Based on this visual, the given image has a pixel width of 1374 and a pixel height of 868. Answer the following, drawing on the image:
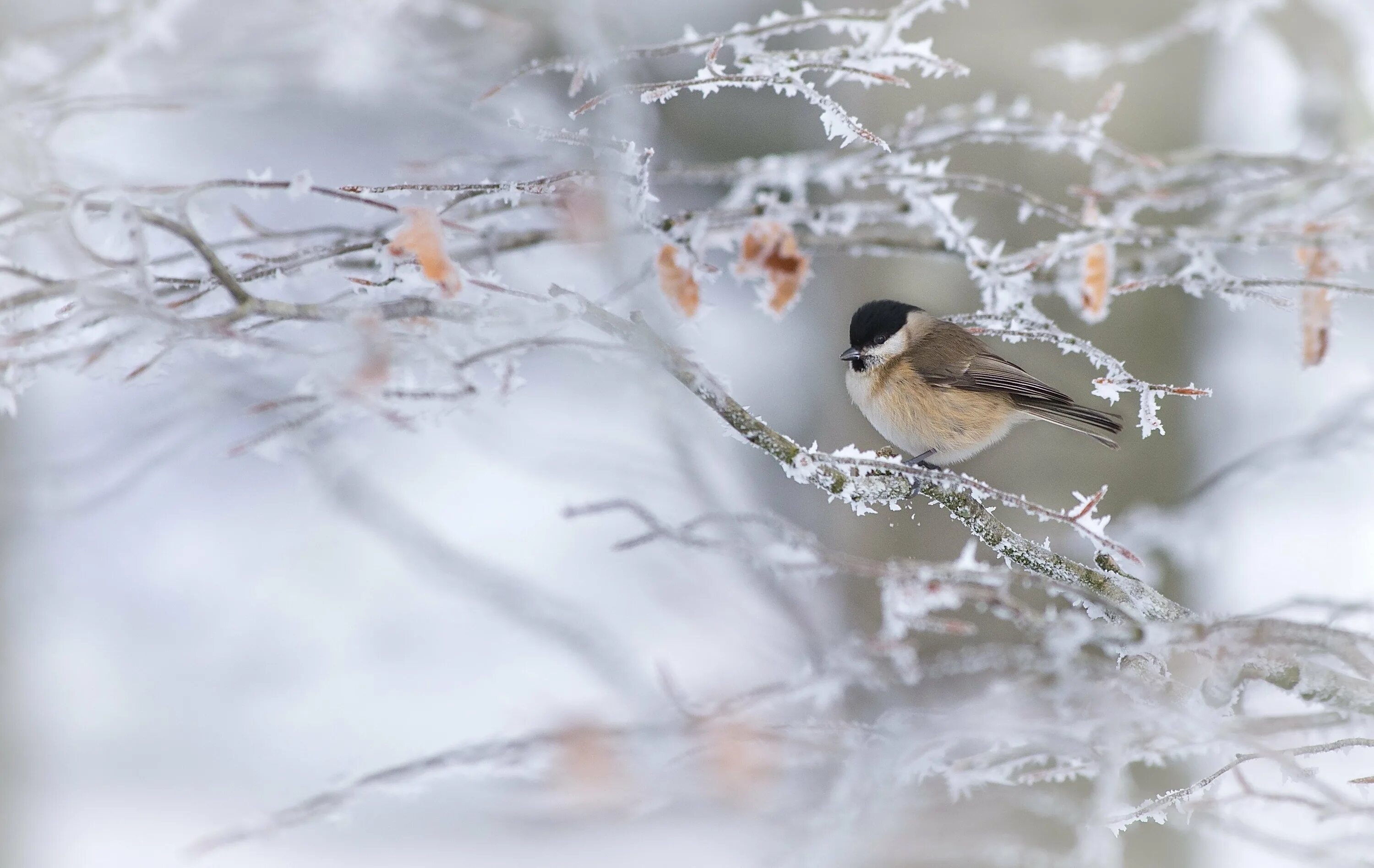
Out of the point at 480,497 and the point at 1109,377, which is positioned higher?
the point at 480,497

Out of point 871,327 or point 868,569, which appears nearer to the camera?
point 868,569

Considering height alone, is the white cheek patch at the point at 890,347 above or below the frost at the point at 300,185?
above

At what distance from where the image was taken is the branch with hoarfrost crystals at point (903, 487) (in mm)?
1737

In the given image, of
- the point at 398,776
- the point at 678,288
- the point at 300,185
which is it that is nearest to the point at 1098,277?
the point at 678,288

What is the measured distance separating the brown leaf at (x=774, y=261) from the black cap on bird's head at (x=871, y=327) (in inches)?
32.8

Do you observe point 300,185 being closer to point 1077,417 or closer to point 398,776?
point 398,776

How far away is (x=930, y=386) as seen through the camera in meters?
3.11

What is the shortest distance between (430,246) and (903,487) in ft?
3.71

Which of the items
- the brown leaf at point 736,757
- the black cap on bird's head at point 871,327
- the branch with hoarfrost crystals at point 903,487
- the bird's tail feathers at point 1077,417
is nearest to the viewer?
the brown leaf at point 736,757

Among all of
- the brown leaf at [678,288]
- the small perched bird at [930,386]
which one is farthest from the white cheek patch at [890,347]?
the brown leaf at [678,288]

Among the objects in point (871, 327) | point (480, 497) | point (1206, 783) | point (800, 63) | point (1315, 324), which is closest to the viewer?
point (1206, 783)

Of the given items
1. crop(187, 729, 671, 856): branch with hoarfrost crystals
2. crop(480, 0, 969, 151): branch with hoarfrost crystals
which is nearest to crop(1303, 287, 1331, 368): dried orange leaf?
crop(480, 0, 969, 151): branch with hoarfrost crystals

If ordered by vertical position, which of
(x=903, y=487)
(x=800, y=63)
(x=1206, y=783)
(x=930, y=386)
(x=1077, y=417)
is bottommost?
(x=1206, y=783)

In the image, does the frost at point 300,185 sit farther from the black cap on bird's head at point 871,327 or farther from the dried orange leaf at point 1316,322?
the dried orange leaf at point 1316,322
